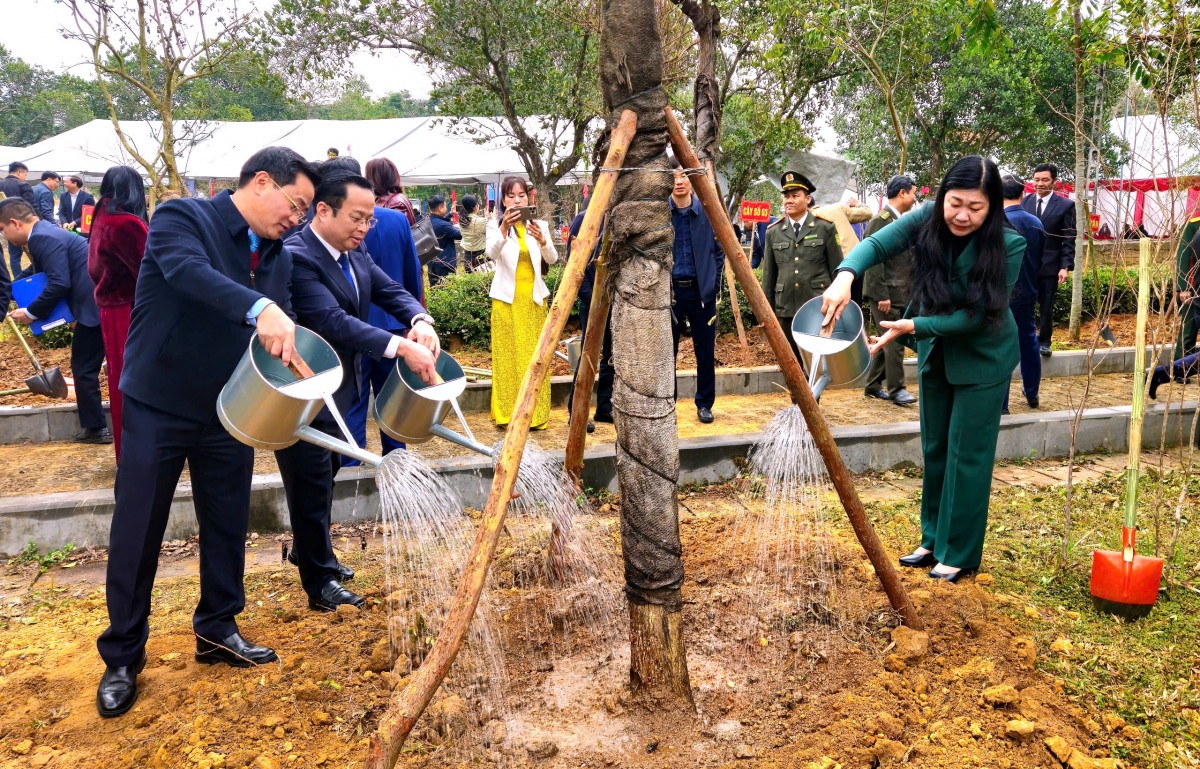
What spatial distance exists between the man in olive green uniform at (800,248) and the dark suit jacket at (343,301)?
12.8 feet

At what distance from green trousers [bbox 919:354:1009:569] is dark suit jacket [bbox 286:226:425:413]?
2.51m

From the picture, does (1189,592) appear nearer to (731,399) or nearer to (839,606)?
(839,606)

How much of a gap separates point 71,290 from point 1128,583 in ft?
22.0

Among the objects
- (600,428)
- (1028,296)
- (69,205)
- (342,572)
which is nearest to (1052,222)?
(1028,296)

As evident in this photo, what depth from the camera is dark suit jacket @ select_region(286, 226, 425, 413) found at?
11.9ft

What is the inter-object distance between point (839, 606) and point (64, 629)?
3.38 metres

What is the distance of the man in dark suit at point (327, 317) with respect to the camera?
3.69 m

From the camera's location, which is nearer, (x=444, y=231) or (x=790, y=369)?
(x=790, y=369)

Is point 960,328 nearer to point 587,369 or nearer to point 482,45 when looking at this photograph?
point 587,369

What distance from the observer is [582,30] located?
10578mm

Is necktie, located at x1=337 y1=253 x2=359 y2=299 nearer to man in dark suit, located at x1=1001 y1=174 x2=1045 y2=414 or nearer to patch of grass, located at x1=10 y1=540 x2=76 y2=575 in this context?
patch of grass, located at x1=10 y1=540 x2=76 y2=575

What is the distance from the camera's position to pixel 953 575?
4047 mm

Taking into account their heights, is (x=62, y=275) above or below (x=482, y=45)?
below

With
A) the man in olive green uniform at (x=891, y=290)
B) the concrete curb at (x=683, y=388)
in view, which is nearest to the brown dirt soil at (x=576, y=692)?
the concrete curb at (x=683, y=388)
